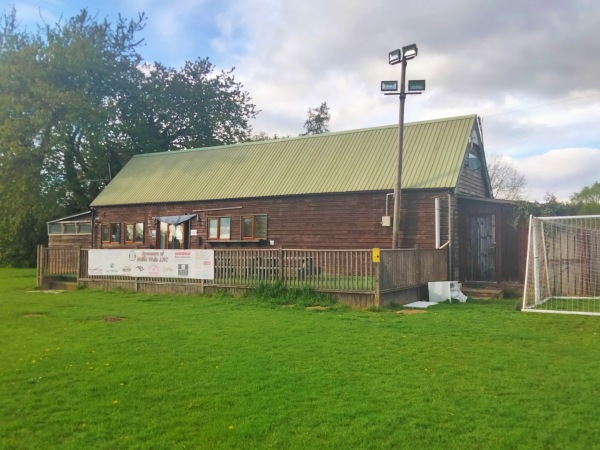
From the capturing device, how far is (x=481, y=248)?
1830 centimetres

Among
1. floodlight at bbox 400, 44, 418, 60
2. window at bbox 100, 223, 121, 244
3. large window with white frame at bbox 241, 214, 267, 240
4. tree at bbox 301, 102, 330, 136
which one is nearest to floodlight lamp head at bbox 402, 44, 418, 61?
floodlight at bbox 400, 44, 418, 60

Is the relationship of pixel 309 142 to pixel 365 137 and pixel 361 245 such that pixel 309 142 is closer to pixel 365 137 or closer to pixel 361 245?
pixel 365 137

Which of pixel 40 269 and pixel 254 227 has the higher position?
pixel 254 227

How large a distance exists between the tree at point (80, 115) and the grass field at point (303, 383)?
2615 cm

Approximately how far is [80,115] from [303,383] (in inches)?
1305

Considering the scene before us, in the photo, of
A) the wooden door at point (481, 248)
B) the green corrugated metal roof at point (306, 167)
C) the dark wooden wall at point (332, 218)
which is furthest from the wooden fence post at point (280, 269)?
→ the wooden door at point (481, 248)

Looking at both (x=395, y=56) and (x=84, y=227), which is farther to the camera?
(x=84, y=227)

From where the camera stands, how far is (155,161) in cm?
2955

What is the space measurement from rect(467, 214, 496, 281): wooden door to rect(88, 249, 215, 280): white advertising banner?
9.23m

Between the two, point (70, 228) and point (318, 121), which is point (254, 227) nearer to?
point (70, 228)

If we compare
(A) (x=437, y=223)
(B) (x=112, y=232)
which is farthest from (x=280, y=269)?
(B) (x=112, y=232)

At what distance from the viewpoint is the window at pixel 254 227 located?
22.2 m

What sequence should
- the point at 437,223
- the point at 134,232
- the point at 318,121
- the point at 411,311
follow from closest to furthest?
1. the point at 411,311
2. the point at 437,223
3. the point at 134,232
4. the point at 318,121

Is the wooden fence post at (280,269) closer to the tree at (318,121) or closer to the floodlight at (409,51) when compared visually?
the floodlight at (409,51)
